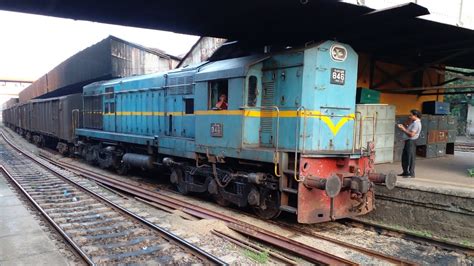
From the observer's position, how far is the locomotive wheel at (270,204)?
7152 millimetres

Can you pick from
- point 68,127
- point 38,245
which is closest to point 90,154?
point 68,127

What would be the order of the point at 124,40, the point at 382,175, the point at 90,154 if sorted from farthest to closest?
1. the point at 124,40
2. the point at 90,154
3. the point at 382,175

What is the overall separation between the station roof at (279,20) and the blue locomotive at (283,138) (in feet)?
2.81

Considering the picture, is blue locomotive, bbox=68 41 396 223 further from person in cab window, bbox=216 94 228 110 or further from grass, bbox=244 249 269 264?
grass, bbox=244 249 269 264

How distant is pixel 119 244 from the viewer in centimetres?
580

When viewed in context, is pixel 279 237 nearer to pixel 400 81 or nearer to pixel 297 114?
pixel 297 114

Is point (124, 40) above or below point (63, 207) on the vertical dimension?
above

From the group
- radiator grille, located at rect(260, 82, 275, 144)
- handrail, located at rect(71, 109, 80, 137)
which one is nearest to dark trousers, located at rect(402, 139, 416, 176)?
radiator grille, located at rect(260, 82, 275, 144)

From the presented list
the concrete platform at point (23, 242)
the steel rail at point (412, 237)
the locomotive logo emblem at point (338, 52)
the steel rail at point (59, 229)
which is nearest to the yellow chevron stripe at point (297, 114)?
the locomotive logo emblem at point (338, 52)

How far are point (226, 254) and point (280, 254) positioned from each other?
0.89 m

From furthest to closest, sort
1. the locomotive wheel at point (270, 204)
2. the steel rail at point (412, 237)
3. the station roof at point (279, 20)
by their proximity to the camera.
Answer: the locomotive wheel at point (270, 204), the station roof at point (279, 20), the steel rail at point (412, 237)

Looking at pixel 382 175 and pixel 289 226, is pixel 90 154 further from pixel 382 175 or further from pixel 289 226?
pixel 382 175

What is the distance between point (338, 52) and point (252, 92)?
1849 mm

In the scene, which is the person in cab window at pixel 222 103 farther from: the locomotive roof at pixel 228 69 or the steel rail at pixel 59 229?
the steel rail at pixel 59 229
